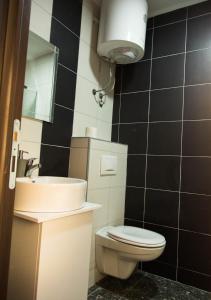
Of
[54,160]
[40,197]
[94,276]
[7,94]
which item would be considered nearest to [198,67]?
[54,160]

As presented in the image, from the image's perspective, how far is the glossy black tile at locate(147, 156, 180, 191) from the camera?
6.56 ft

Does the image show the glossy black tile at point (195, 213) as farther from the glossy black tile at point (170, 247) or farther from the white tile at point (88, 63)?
the white tile at point (88, 63)

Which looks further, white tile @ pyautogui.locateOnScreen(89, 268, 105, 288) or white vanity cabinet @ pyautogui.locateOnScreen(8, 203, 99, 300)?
white tile @ pyautogui.locateOnScreen(89, 268, 105, 288)

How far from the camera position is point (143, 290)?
1757 mm

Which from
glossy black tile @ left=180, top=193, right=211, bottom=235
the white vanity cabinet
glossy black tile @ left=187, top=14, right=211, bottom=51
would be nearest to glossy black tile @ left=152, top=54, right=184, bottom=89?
glossy black tile @ left=187, top=14, right=211, bottom=51

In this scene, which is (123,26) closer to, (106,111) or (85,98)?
(85,98)

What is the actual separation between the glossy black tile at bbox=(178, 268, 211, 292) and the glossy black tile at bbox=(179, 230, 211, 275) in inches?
1.3

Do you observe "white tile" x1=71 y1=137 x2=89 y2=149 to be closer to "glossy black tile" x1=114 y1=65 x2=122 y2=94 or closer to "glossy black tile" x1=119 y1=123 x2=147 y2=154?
"glossy black tile" x1=119 y1=123 x2=147 y2=154

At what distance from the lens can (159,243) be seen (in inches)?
63.5

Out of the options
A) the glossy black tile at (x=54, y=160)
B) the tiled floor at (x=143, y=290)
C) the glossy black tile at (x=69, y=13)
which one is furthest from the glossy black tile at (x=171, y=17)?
the tiled floor at (x=143, y=290)

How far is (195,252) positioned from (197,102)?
1.27 meters

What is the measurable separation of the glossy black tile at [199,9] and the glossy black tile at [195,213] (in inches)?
63.5

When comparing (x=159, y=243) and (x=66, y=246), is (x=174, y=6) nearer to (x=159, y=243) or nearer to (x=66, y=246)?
(x=159, y=243)

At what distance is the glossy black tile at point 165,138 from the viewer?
2.02 meters
